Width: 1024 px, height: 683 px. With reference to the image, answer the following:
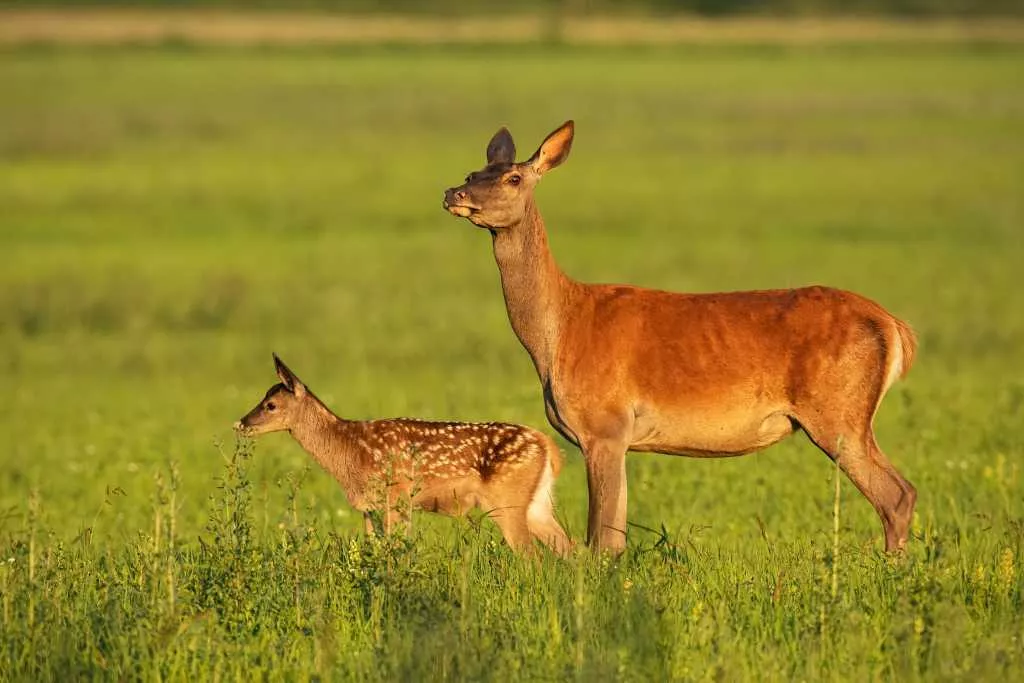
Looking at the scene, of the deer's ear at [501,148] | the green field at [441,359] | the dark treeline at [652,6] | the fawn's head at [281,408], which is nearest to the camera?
the green field at [441,359]

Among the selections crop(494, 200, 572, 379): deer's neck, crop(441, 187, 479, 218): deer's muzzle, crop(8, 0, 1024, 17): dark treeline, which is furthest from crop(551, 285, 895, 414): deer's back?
crop(8, 0, 1024, 17): dark treeline

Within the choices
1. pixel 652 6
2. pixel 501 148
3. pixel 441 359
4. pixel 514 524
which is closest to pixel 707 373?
pixel 514 524

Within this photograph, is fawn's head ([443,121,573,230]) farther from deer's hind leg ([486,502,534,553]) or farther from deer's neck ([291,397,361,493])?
deer's neck ([291,397,361,493])

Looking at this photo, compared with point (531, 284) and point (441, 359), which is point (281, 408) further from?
point (441, 359)

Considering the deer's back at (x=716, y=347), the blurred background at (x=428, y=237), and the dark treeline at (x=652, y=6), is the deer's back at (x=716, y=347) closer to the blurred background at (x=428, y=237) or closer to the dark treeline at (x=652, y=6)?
the blurred background at (x=428, y=237)

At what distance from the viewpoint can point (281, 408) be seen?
11586 mm

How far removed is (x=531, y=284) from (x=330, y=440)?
1916 millimetres

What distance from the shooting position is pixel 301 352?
21828 millimetres

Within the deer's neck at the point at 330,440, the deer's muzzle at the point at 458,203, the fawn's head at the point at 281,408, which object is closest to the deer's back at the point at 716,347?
the deer's muzzle at the point at 458,203

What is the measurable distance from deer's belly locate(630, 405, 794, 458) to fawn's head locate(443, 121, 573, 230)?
1.25 metres

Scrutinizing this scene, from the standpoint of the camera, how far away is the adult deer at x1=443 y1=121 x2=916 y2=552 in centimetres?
965

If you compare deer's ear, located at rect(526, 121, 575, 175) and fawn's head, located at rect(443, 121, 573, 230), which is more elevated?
deer's ear, located at rect(526, 121, 575, 175)

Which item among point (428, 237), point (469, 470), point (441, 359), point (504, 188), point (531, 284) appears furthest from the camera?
point (428, 237)

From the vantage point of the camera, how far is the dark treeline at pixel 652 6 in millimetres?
112000
